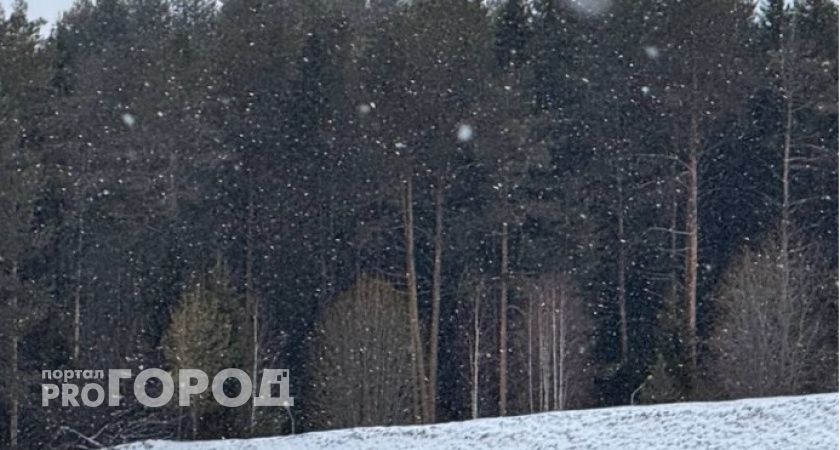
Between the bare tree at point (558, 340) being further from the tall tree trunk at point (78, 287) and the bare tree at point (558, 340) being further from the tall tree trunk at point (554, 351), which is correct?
the tall tree trunk at point (78, 287)

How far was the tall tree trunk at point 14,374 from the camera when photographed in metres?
31.5

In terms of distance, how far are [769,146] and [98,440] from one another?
1728 centimetres

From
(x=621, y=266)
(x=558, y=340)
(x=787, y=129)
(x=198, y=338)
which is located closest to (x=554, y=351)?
(x=558, y=340)

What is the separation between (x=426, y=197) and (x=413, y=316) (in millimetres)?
3015

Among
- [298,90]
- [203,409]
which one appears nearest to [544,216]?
[298,90]

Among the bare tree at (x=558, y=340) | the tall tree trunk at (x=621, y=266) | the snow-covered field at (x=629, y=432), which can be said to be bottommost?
the snow-covered field at (x=629, y=432)

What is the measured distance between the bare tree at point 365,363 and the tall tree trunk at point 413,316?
214 centimetres

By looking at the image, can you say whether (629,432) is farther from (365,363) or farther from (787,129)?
(787,129)

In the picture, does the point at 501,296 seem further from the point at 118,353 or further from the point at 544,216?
the point at 118,353

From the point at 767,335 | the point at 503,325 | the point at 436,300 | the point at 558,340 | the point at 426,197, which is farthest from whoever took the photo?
the point at 426,197

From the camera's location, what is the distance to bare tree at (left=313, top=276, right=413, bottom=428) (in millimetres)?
32000

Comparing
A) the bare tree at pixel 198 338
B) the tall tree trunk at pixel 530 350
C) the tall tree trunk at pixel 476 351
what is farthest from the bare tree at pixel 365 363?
the tall tree trunk at pixel 530 350

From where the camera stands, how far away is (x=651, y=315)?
128ft

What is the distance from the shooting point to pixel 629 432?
21.0 meters
